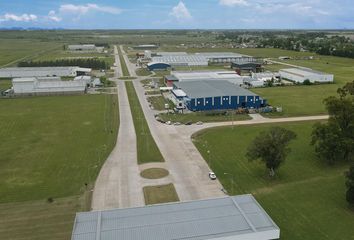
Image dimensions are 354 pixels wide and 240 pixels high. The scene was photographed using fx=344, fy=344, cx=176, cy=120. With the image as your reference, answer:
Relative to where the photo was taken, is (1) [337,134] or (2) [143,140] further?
(2) [143,140]

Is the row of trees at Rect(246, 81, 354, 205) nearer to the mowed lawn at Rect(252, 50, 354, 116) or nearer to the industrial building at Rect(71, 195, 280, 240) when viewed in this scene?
the industrial building at Rect(71, 195, 280, 240)

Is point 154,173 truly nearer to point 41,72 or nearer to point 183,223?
point 183,223

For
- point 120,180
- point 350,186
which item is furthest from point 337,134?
point 120,180

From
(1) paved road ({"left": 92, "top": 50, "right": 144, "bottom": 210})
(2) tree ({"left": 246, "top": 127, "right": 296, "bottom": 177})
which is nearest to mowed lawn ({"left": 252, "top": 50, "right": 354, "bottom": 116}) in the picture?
(2) tree ({"left": 246, "top": 127, "right": 296, "bottom": 177})

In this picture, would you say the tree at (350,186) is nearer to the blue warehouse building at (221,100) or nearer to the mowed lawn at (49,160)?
the mowed lawn at (49,160)

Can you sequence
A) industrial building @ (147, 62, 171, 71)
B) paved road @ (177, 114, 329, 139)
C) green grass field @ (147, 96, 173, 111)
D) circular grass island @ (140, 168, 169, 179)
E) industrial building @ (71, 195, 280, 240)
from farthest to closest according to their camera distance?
industrial building @ (147, 62, 171, 71), green grass field @ (147, 96, 173, 111), paved road @ (177, 114, 329, 139), circular grass island @ (140, 168, 169, 179), industrial building @ (71, 195, 280, 240)

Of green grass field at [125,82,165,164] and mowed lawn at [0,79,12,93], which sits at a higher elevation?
mowed lawn at [0,79,12,93]

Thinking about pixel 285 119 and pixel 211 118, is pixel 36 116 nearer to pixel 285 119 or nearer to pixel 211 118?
pixel 211 118
